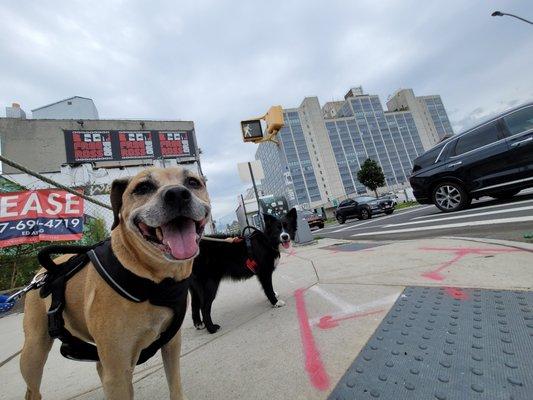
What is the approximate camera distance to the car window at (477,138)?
5764 millimetres

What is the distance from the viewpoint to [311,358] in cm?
161

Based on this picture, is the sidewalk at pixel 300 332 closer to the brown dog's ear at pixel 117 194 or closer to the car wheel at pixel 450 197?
the brown dog's ear at pixel 117 194

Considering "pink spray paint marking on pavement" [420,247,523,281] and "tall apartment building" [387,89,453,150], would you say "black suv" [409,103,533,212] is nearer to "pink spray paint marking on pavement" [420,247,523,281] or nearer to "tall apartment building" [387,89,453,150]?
"pink spray paint marking on pavement" [420,247,523,281]

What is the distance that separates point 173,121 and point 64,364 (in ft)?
99.4

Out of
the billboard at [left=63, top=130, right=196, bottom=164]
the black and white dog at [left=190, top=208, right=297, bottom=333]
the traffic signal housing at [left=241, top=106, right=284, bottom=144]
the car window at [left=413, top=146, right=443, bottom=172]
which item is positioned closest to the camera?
the black and white dog at [left=190, top=208, right=297, bottom=333]

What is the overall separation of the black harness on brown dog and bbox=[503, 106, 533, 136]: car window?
712 cm

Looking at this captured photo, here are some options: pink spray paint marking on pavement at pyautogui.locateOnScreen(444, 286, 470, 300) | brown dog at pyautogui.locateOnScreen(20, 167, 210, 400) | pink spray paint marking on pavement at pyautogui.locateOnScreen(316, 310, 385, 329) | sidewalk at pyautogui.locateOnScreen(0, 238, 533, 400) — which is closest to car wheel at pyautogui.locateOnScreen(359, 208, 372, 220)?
sidewalk at pyautogui.locateOnScreen(0, 238, 533, 400)

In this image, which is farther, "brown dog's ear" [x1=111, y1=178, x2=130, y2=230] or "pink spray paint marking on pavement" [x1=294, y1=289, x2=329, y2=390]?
"brown dog's ear" [x1=111, y1=178, x2=130, y2=230]

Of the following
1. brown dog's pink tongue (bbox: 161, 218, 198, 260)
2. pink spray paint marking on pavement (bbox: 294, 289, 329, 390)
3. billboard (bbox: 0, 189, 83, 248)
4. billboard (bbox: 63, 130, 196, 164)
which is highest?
billboard (bbox: 63, 130, 196, 164)

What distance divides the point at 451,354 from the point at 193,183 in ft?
5.80

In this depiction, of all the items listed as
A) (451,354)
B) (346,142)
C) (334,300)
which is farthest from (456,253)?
(346,142)

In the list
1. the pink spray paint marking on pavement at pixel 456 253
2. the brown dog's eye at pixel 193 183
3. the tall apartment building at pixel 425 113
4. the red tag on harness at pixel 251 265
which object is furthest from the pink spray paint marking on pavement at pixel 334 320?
the tall apartment building at pixel 425 113

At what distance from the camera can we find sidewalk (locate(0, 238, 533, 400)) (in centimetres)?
152

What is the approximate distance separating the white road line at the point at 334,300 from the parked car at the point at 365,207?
526 inches
